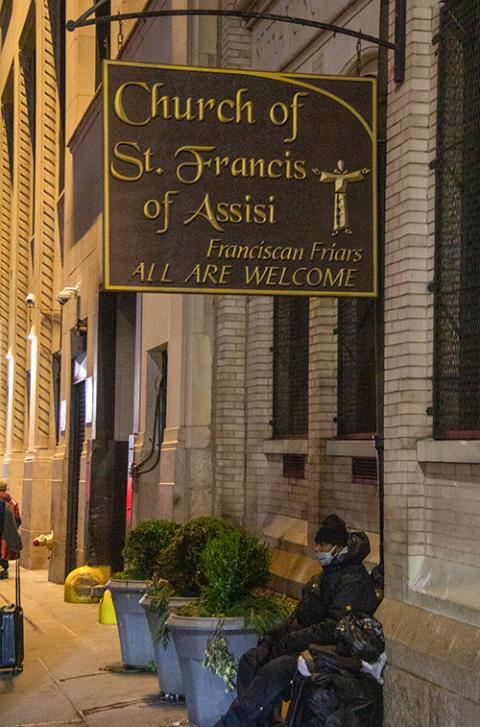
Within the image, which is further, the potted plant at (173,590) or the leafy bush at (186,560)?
the leafy bush at (186,560)

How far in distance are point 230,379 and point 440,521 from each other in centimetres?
618

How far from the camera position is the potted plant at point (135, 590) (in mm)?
11422

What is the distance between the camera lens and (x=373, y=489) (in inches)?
416

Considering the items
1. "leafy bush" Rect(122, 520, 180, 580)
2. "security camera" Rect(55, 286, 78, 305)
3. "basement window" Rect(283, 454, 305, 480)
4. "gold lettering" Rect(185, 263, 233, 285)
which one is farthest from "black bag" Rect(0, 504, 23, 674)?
"security camera" Rect(55, 286, 78, 305)

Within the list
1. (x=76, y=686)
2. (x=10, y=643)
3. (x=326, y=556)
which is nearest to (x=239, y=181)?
(x=326, y=556)

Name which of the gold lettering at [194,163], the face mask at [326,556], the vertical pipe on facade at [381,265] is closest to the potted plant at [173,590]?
the vertical pipe on facade at [381,265]

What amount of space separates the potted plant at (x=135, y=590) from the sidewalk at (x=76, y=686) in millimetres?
227

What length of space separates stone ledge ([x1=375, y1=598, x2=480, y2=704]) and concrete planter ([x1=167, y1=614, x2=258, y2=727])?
3.40 ft

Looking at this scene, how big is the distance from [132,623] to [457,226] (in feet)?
16.7

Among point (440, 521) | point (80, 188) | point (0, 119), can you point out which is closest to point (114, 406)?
point (80, 188)

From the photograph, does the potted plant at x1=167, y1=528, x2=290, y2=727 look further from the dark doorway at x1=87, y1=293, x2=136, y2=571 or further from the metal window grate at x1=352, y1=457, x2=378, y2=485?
the dark doorway at x1=87, y1=293, x2=136, y2=571

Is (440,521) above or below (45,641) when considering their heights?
above

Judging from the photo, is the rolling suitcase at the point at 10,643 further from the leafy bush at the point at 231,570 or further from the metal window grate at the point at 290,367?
the metal window grate at the point at 290,367

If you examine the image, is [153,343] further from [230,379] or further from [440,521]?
[440,521]
